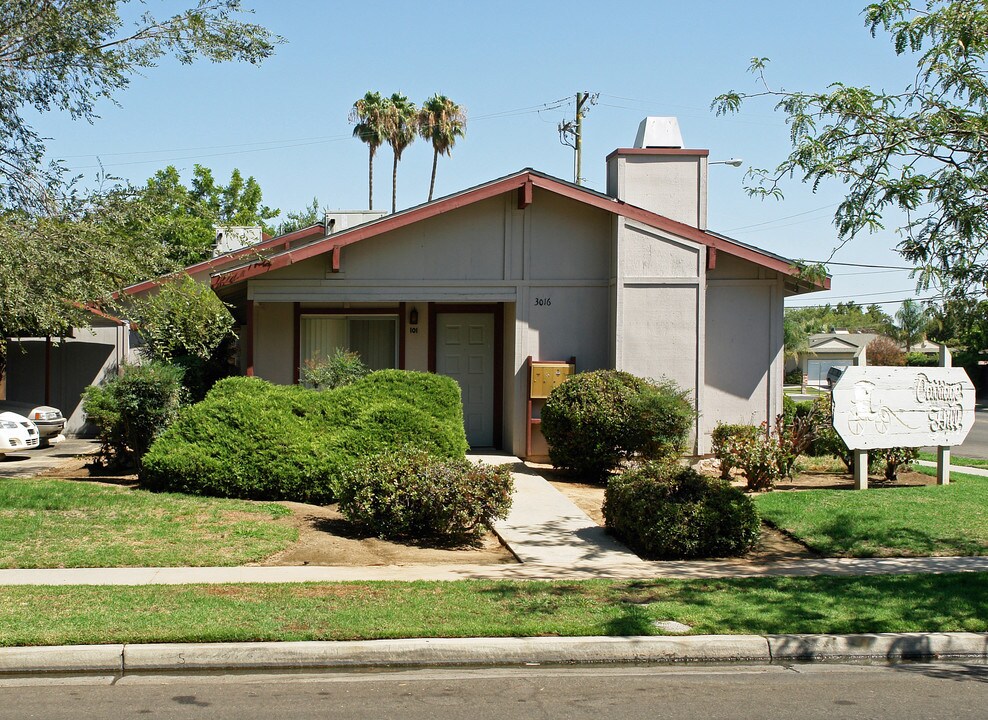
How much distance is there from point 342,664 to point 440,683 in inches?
30.1

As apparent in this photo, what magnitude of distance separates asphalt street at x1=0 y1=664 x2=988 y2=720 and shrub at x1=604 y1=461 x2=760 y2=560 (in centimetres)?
298

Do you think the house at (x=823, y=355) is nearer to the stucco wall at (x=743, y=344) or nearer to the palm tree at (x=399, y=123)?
the palm tree at (x=399, y=123)

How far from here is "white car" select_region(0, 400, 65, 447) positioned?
1952 centimetres

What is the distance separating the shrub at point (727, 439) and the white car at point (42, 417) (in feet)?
42.6

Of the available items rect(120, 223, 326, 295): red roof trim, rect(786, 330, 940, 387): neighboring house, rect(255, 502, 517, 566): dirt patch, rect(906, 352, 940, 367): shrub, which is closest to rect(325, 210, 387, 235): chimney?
rect(120, 223, 326, 295): red roof trim

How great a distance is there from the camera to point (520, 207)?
16.0 meters

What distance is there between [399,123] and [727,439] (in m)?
35.3

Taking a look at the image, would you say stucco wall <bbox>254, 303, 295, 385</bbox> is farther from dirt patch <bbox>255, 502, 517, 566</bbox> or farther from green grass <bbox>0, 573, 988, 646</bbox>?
green grass <bbox>0, 573, 988, 646</bbox>

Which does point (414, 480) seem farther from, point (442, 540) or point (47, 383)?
point (47, 383)

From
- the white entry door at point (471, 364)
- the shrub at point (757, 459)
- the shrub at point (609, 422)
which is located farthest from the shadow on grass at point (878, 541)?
the white entry door at point (471, 364)

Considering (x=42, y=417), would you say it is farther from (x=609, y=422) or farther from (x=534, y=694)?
(x=534, y=694)

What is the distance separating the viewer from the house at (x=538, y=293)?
15.7 metres

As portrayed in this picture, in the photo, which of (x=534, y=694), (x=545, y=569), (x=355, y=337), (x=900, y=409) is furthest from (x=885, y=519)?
(x=355, y=337)

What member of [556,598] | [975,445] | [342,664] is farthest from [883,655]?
[975,445]
